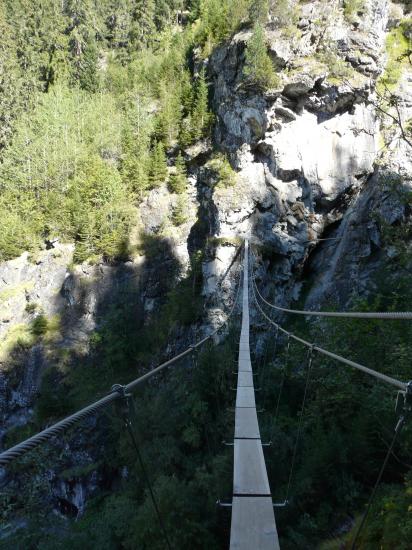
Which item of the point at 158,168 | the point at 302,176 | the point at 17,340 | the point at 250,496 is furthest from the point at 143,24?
the point at 250,496

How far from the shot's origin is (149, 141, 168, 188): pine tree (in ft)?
61.8

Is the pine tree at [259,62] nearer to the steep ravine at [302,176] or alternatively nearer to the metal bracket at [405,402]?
the steep ravine at [302,176]

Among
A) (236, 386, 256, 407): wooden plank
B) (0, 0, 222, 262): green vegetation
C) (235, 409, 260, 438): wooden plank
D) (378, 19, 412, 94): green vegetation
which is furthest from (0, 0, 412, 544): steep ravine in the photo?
(235, 409, 260, 438): wooden plank

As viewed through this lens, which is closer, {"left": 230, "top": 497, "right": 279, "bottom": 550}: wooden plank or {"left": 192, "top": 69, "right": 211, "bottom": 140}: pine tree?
{"left": 230, "top": 497, "right": 279, "bottom": 550}: wooden plank

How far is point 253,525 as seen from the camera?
2104 millimetres

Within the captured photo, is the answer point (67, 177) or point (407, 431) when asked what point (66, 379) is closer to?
point (67, 177)

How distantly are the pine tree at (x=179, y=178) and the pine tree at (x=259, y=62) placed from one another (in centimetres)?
593

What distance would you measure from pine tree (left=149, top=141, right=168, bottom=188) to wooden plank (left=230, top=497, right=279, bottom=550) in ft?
58.0

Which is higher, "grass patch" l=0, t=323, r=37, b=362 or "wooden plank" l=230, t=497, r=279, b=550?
A: "wooden plank" l=230, t=497, r=279, b=550

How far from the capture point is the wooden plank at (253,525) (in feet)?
6.49

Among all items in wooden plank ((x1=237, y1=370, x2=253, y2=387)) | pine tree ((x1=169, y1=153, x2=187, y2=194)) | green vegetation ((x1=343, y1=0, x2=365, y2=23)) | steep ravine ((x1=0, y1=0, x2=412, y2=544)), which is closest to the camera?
wooden plank ((x1=237, y1=370, x2=253, y2=387))

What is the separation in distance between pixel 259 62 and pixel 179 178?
6420 millimetres

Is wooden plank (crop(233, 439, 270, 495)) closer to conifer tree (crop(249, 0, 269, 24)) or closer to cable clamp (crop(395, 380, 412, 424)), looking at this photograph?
cable clamp (crop(395, 380, 412, 424))

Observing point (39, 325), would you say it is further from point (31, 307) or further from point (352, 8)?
point (352, 8)
